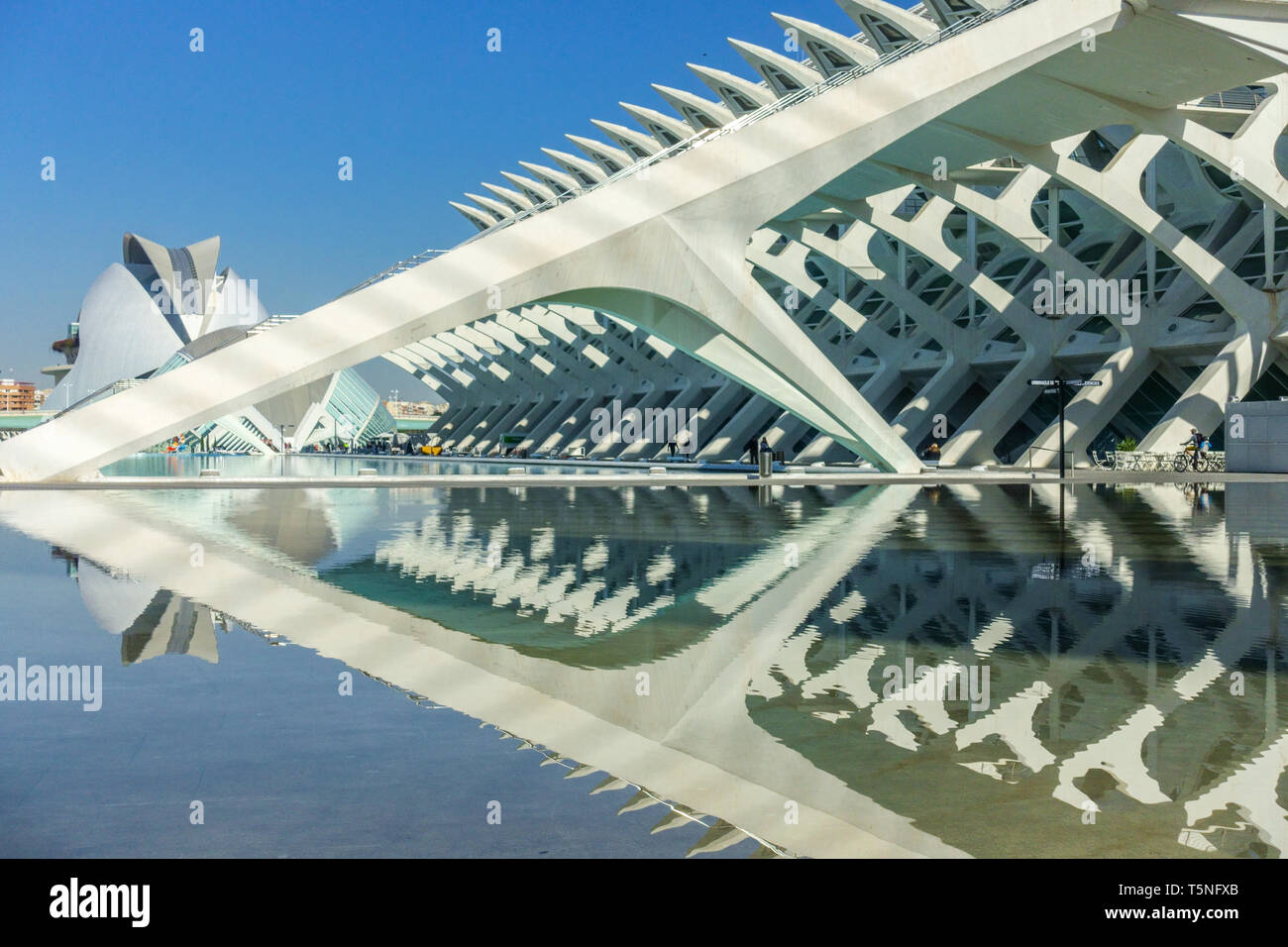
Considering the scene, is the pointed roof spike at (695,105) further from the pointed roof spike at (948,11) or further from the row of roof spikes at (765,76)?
the pointed roof spike at (948,11)

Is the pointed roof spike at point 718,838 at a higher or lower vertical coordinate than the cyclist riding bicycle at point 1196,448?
lower

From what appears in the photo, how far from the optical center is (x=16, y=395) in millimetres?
188750

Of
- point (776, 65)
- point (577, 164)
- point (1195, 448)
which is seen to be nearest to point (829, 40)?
point (776, 65)

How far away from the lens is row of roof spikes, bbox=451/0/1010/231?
25.5 metres

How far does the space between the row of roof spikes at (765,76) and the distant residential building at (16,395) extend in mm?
168129

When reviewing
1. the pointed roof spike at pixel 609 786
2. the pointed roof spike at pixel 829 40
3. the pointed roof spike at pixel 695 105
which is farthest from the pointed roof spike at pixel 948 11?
the pointed roof spike at pixel 609 786

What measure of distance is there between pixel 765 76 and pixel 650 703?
2829 centimetres

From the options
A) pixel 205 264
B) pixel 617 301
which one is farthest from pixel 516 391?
pixel 617 301

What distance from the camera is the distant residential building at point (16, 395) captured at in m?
186

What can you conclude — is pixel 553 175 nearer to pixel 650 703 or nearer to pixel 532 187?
pixel 532 187

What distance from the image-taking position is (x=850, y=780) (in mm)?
3551

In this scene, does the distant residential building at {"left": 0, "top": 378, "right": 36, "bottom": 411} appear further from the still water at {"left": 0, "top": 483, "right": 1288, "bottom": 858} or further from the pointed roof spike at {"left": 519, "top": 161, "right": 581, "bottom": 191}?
the still water at {"left": 0, "top": 483, "right": 1288, "bottom": 858}
